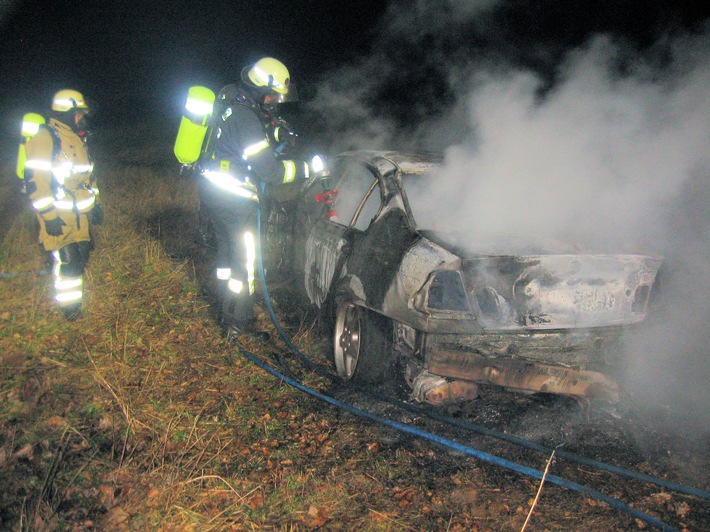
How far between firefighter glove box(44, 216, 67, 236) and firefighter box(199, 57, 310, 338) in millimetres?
1225

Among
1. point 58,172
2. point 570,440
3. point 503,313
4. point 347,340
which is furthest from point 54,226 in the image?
point 570,440

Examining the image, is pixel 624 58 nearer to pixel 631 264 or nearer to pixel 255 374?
pixel 631 264

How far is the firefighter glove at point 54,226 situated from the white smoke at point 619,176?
3.02 m

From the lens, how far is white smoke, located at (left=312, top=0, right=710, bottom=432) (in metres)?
3.56

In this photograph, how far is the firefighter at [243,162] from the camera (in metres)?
4.16

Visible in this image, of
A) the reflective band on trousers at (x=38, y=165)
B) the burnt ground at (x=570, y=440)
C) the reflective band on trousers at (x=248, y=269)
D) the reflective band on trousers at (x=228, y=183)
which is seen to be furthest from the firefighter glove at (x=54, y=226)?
the burnt ground at (x=570, y=440)

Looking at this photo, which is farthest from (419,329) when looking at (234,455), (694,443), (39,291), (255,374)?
(39,291)

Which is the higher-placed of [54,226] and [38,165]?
[38,165]

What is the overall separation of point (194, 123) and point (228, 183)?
545mm

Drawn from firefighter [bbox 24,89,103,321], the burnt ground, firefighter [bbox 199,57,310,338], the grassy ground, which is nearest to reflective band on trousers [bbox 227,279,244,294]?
firefighter [bbox 199,57,310,338]

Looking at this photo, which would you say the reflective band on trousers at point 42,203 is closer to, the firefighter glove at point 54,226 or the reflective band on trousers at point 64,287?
the firefighter glove at point 54,226

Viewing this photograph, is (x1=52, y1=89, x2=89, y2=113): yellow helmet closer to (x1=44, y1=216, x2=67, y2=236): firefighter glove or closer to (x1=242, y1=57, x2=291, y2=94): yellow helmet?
(x1=44, y1=216, x2=67, y2=236): firefighter glove

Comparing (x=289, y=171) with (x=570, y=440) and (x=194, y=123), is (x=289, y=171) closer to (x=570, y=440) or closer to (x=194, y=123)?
(x=194, y=123)

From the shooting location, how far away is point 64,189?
452 cm
